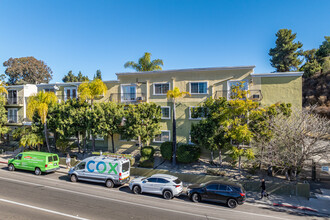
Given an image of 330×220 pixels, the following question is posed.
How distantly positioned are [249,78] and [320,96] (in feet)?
98.7

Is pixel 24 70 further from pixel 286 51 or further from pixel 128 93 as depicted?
pixel 286 51

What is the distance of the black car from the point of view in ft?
41.9

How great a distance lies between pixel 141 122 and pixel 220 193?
11.5 metres

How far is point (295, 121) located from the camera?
612 inches

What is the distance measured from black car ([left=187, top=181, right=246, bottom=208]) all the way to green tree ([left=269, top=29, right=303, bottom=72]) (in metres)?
40.5

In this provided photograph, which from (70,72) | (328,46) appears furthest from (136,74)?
(70,72)

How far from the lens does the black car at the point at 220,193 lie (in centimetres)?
1278

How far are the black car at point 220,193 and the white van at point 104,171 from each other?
18.4ft

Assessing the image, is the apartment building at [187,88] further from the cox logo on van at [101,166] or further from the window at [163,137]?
the cox logo on van at [101,166]

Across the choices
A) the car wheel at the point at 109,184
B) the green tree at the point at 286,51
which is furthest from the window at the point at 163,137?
the green tree at the point at 286,51

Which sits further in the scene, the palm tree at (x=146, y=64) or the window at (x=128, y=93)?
the palm tree at (x=146, y=64)

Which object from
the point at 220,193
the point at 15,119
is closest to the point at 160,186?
the point at 220,193

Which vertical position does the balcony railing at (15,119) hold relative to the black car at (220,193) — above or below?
above

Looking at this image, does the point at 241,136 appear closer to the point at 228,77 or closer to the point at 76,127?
the point at 228,77
